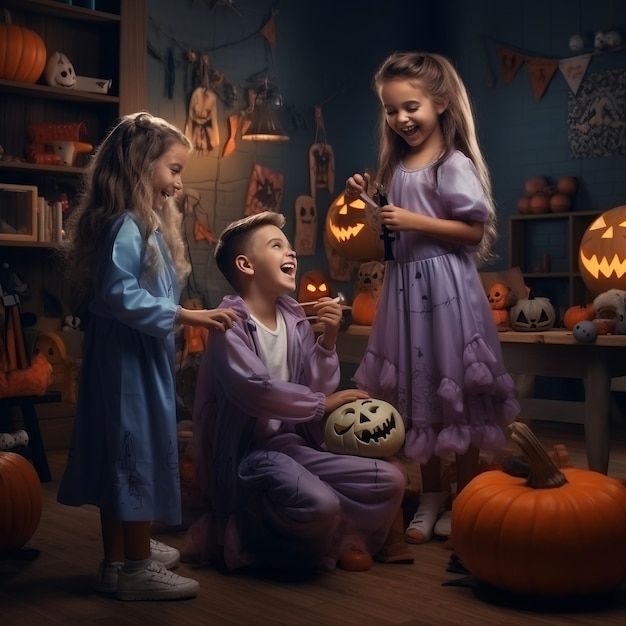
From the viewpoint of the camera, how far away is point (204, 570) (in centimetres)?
277

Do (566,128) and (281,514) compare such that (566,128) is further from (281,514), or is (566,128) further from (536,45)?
(281,514)

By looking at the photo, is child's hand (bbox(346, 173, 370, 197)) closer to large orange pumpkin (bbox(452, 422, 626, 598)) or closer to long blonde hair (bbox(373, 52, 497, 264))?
long blonde hair (bbox(373, 52, 497, 264))

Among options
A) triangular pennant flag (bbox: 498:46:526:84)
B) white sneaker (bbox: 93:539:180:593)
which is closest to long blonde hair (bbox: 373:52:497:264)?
white sneaker (bbox: 93:539:180:593)

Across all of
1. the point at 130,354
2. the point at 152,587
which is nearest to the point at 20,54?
the point at 130,354

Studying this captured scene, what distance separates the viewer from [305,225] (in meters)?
6.50

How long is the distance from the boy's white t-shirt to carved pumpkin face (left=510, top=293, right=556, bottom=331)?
4.55 feet

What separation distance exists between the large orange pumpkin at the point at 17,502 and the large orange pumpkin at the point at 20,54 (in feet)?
8.47

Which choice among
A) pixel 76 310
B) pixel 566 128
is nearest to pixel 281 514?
pixel 76 310

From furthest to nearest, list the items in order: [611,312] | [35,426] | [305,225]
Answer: [305,225] < [35,426] < [611,312]

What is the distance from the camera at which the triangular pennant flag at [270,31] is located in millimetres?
6262

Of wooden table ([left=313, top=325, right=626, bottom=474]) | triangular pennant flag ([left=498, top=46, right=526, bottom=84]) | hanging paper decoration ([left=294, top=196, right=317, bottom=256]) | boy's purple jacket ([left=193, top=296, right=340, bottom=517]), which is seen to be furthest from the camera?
triangular pennant flag ([left=498, top=46, right=526, bottom=84])

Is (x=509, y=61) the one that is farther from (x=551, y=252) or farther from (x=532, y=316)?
(x=532, y=316)

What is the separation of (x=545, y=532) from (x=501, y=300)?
2.25 metres

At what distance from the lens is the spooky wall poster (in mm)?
6535
